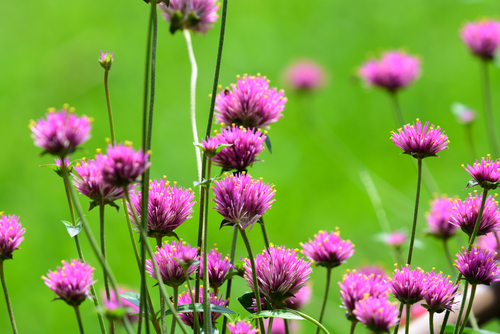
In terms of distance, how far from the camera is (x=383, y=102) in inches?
107

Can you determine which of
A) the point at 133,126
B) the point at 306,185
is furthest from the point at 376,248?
the point at 133,126

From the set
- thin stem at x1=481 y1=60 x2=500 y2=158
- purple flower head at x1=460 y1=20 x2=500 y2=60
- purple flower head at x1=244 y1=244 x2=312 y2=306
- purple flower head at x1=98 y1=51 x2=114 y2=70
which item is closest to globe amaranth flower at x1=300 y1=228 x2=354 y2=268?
purple flower head at x1=244 y1=244 x2=312 y2=306

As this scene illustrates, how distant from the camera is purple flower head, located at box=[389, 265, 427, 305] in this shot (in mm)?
566

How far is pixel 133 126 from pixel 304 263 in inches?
80.6

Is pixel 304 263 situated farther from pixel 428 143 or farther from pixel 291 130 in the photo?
pixel 291 130

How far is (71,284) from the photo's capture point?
0.48m

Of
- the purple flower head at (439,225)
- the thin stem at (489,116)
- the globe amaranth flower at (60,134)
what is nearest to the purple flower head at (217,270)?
the globe amaranth flower at (60,134)

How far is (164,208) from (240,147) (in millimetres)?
108

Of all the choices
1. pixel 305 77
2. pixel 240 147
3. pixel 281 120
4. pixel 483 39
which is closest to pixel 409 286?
pixel 240 147

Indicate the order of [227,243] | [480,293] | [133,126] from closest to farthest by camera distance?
[480,293] < [227,243] < [133,126]

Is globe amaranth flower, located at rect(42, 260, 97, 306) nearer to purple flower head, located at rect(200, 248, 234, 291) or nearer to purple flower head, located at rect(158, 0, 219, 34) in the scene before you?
purple flower head, located at rect(200, 248, 234, 291)

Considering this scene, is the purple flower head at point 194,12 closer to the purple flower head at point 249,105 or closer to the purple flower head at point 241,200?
the purple flower head at point 249,105

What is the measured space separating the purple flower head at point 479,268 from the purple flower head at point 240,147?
26cm

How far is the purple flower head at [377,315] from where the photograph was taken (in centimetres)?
49
